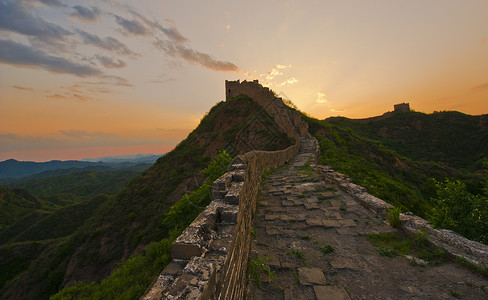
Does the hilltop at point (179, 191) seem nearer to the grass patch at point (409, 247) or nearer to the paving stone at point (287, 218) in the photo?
the paving stone at point (287, 218)

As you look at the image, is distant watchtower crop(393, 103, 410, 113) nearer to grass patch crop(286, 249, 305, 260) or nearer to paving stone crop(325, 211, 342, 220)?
paving stone crop(325, 211, 342, 220)

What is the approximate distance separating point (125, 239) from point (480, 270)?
67.3 feet

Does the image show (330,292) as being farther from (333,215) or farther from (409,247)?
(333,215)

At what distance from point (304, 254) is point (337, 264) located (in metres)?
0.60

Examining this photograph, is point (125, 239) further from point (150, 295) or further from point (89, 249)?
point (150, 295)

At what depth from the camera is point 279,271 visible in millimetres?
3352

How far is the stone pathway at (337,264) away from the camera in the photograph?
2775 mm

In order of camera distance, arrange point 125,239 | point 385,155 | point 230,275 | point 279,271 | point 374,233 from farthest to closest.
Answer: point 385,155 → point 125,239 → point 374,233 → point 279,271 → point 230,275

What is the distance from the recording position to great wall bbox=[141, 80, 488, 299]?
1.94 meters

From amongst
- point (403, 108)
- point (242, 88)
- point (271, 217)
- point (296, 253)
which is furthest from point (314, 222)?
point (403, 108)

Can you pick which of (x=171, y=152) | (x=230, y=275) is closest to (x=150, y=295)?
(x=230, y=275)

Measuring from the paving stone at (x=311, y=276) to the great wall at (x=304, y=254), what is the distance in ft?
0.05

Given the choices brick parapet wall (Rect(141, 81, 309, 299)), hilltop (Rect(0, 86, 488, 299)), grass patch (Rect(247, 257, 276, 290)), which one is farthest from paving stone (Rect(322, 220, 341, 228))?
hilltop (Rect(0, 86, 488, 299))

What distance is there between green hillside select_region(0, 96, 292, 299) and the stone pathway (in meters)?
10.3
